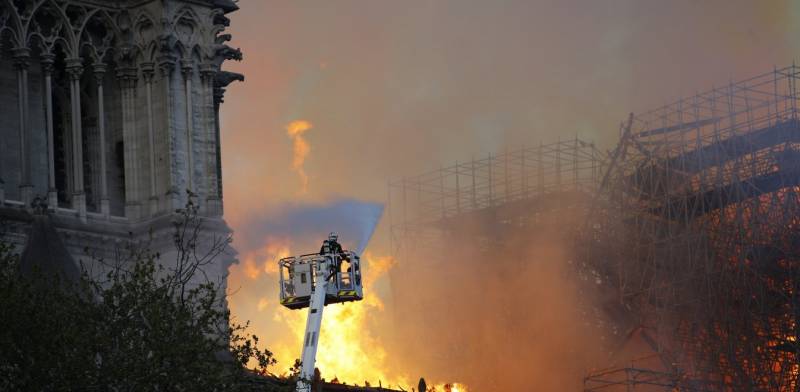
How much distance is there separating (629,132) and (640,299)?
22.9ft

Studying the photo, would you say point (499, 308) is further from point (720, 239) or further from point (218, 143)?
point (218, 143)

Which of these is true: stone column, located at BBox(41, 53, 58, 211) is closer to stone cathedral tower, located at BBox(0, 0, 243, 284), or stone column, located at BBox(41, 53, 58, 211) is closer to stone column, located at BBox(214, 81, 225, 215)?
stone cathedral tower, located at BBox(0, 0, 243, 284)

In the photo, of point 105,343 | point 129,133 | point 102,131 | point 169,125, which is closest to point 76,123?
point 102,131

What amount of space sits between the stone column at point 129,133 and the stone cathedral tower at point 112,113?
3 cm

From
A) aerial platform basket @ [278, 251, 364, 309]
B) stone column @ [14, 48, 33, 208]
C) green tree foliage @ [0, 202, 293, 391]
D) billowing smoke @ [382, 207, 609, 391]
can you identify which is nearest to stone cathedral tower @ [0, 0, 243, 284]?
stone column @ [14, 48, 33, 208]

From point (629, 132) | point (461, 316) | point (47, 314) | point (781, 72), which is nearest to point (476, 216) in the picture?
point (461, 316)

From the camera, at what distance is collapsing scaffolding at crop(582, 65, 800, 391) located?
286ft

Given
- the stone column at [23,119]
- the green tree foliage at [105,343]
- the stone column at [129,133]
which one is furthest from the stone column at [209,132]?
the green tree foliage at [105,343]

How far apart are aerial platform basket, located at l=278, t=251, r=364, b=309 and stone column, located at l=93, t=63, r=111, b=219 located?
17357 mm

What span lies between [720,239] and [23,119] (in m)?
30.5

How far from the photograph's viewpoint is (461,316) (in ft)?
339

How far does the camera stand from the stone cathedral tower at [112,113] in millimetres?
70812

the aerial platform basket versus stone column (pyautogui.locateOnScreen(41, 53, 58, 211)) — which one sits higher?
stone column (pyautogui.locateOnScreen(41, 53, 58, 211))

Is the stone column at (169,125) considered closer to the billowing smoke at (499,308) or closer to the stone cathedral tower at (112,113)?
the stone cathedral tower at (112,113)
